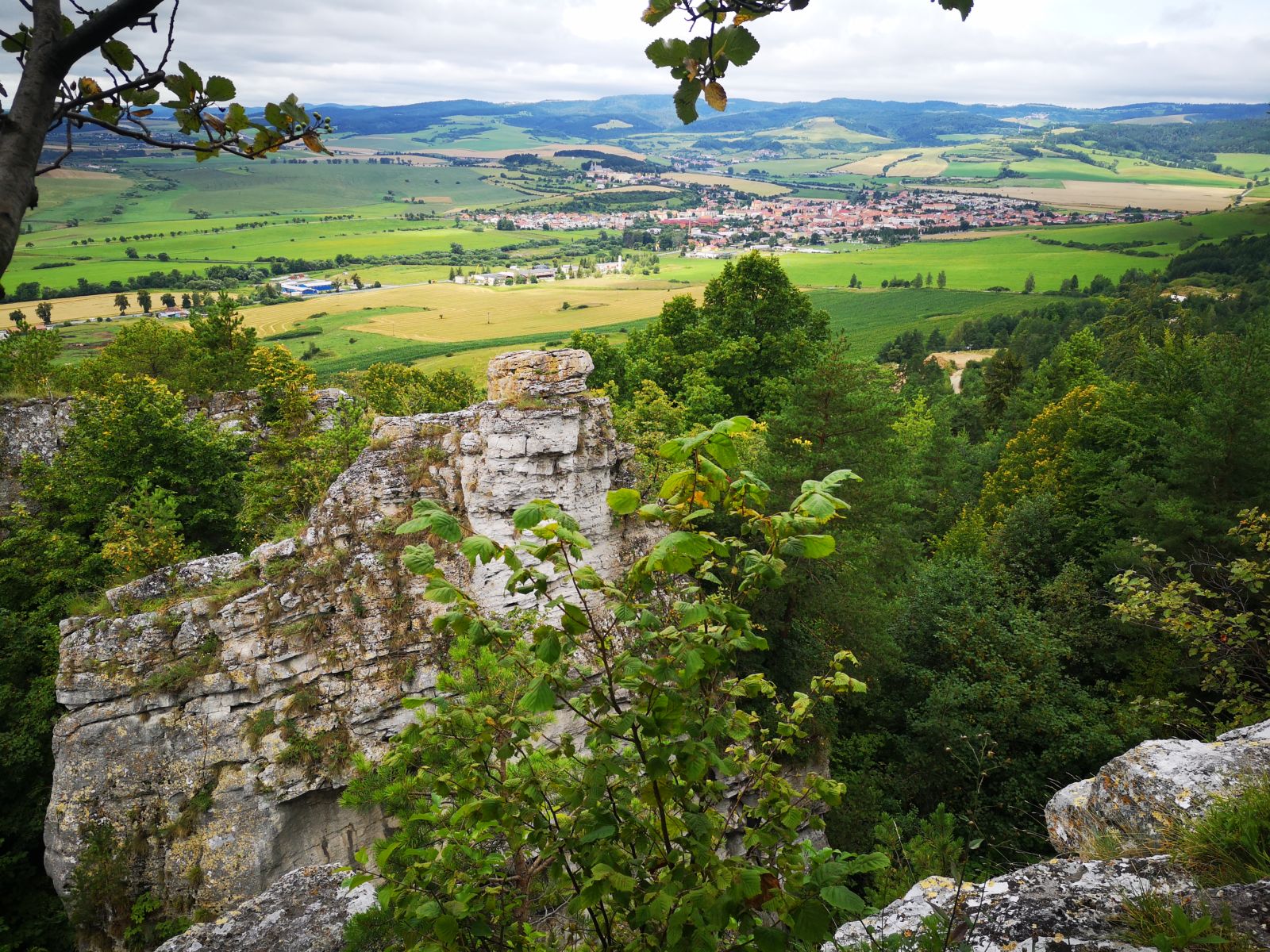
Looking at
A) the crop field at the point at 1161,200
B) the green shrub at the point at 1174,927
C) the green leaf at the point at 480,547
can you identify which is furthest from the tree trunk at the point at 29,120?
the crop field at the point at 1161,200

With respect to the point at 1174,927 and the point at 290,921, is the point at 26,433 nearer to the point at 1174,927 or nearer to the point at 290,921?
the point at 290,921

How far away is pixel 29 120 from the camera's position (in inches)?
101

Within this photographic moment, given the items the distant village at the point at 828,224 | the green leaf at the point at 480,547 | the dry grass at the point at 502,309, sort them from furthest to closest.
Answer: the distant village at the point at 828,224, the dry grass at the point at 502,309, the green leaf at the point at 480,547

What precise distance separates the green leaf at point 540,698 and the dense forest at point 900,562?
4.37 m

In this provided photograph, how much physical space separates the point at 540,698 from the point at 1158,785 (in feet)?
21.3

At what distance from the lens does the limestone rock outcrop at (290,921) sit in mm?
5984

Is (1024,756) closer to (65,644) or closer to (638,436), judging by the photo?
(638,436)

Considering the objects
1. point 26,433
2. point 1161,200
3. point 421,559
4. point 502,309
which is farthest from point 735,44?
point 1161,200

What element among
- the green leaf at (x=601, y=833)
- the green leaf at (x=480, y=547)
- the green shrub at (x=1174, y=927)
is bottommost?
the green shrub at (x=1174, y=927)

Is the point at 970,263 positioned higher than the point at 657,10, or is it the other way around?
the point at 970,263

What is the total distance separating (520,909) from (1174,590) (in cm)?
1282

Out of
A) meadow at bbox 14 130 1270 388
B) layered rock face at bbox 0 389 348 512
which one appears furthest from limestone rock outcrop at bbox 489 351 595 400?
meadow at bbox 14 130 1270 388

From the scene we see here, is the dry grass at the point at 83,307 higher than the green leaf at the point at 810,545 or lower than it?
higher

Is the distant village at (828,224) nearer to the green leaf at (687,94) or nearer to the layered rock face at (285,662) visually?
the layered rock face at (285,662)
